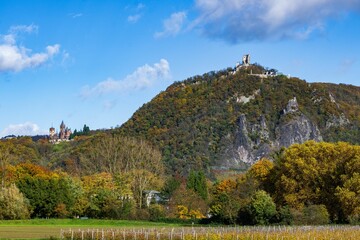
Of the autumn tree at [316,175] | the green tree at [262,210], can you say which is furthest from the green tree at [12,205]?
the autumn tree at [316,175]

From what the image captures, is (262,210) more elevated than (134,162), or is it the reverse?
(134,162)

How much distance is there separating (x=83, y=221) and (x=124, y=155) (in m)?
31.0

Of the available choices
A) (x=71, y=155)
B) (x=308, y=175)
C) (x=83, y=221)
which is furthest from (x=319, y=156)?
(x=71, y=155)

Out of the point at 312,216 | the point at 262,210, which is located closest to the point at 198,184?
the point at 262,210

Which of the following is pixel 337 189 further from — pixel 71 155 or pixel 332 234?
pixel 71 155

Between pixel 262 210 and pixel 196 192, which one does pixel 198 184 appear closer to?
pixel 196 192

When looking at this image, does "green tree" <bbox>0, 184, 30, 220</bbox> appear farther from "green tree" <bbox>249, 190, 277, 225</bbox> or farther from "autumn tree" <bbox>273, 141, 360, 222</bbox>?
"autumn tree" <bbox>273, 141, 360, 222</bbox>

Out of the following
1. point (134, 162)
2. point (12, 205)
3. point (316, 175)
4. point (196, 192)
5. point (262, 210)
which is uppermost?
point (134, 162)

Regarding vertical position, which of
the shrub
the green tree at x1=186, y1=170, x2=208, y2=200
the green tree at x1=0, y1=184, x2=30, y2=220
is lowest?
the shrub

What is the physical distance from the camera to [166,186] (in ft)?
394

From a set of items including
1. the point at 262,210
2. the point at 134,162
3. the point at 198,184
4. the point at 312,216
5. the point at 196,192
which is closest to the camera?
the point at 312,216

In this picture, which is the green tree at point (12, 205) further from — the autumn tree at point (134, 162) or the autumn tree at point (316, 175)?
the autumn tree at point (316, 175)

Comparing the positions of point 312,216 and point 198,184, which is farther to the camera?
point 198,184

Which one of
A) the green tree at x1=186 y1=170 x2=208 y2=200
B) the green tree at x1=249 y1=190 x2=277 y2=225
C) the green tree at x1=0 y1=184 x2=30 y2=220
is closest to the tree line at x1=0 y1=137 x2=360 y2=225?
the green tree at x1=0 y1=184 x2=30 y2=220
